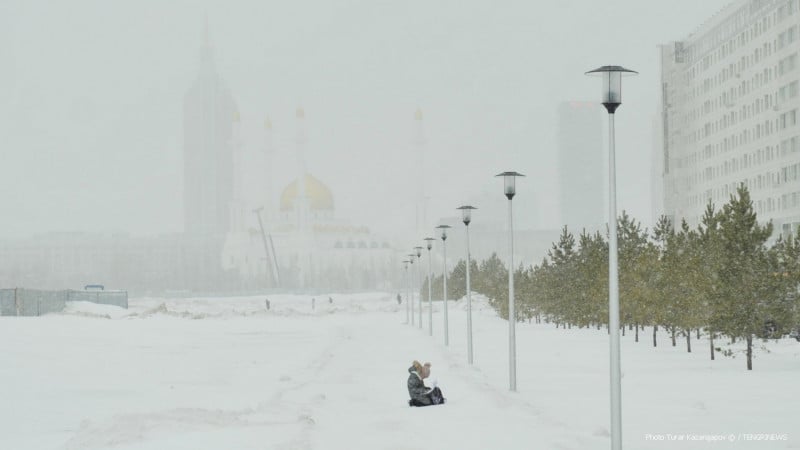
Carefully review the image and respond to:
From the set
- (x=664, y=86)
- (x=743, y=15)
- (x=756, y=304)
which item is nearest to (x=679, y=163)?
(x=664, y=86)

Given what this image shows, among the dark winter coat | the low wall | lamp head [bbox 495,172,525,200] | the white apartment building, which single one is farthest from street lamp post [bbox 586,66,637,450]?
the white apartment building

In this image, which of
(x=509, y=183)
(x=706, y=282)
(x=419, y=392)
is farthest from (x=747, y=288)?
(x=419, y=392)

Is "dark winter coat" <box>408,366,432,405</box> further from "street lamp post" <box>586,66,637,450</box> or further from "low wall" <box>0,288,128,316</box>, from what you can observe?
"low wall" <box>0,288,128,316</box>

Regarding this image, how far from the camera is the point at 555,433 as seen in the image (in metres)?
21.1

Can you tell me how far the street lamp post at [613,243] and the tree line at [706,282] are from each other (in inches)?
683

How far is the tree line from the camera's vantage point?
36.6 metres

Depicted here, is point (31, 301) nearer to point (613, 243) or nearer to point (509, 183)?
point (509, 183)

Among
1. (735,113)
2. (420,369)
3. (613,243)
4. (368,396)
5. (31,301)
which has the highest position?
(735,113)

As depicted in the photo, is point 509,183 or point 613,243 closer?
point 613,243

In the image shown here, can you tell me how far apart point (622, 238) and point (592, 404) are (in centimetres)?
5018

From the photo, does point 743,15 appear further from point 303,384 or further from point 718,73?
point 303,384

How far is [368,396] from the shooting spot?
95.1 ft

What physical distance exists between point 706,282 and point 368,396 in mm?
14621

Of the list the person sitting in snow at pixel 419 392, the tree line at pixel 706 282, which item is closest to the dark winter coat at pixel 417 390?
the person sitting in snow at pixel 419 392
